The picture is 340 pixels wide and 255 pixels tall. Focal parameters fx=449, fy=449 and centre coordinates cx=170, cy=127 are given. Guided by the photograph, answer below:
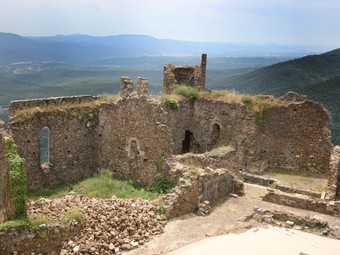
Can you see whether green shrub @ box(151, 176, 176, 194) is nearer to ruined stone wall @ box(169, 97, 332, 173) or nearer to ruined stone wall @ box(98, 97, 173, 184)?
ruined stone wall @ box(98, 97, 173, 184)

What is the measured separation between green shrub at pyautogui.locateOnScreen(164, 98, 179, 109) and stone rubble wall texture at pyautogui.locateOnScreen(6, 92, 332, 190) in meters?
0.23

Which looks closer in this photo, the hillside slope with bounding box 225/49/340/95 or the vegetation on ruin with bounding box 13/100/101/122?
the vegetation on ruin with bounding box 13/100/101/122

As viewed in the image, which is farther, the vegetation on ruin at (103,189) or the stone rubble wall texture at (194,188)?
the vegetation on ruin at (103,189)

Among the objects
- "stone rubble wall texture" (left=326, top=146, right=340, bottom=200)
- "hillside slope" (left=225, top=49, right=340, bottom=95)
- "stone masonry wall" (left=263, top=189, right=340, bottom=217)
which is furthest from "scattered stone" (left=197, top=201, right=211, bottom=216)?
"hillside slope" (left=225, top=49, right=340, bottom=95)

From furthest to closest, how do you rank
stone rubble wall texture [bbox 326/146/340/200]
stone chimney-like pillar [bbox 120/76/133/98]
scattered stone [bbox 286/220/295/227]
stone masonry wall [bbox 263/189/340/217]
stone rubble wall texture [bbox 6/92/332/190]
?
1. stone chimney-like pillar [bbox 120/76/133/98]
2. stone rubble wall texture [bbox 6/92/332/190]
3. stone rubble wall texture [bbox 326/146/340/200]
4. stone masonry wall [bbox 263/189/340/217]
5. scattered stone [bbox 286/220/295/227]

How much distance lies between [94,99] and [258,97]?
329 inches

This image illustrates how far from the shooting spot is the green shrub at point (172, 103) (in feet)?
69.6

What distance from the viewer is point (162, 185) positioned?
17.7m

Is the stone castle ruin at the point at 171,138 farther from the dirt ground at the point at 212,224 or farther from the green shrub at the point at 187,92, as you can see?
the dirt ground at the point at 212,224

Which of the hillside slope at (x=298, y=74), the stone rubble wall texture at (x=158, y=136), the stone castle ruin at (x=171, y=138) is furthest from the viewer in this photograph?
the hillside slope at (x=298, y=74)

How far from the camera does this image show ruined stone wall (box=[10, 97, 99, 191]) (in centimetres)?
1931

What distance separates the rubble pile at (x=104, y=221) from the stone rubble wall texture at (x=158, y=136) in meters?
4.64

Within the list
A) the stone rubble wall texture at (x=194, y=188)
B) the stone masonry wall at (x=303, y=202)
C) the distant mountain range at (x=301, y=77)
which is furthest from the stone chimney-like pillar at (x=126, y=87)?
the distant mountain range at (x=301, y=77)

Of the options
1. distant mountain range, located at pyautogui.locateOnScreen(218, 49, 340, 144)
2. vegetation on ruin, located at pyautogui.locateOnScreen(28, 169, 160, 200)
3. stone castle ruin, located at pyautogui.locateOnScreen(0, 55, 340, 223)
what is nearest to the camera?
vegetation on ruin, located at pyautogui.locateOnScreen(28, 169, 160, 200)
